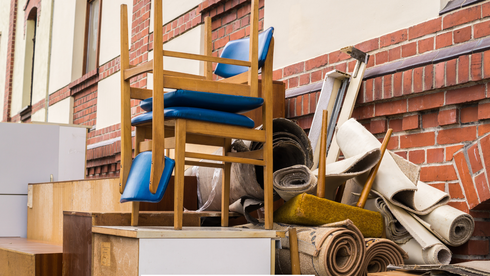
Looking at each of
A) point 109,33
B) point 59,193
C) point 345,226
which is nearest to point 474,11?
point 345,226

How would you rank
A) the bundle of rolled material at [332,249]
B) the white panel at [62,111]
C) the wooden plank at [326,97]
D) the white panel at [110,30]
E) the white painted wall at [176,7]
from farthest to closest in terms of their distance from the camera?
the white panel at [62,111]
the white panel at [110,30]
the white painted wall at [176,7]
the wooden plank at [326,97]
the bundle of rolled material at [332,249]

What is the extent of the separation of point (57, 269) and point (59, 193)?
1.18 m

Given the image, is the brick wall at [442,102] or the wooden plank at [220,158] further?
the brick wall at [442,102]

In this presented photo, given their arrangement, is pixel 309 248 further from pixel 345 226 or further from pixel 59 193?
pixel 59 193

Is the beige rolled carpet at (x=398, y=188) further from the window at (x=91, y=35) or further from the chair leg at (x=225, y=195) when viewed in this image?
the window at (x=91, y=35)

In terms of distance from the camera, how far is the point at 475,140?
249cm

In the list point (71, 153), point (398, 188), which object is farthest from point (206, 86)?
point (71, 153)

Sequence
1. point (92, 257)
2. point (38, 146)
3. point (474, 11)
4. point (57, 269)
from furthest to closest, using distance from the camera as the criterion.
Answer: point (38, 146) → point (57, 269) → point (474, 11) → point (92, 257)

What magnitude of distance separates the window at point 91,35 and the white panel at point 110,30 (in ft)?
1.10

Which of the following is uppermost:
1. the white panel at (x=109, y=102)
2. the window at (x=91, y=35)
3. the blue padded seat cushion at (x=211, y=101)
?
the window at (x=91, y=35)

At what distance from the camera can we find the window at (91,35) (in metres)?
6.99

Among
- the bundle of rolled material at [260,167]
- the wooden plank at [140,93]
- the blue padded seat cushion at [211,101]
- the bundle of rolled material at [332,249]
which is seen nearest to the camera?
the bundle of rolled material at [332,249]

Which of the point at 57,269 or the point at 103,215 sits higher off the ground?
the point at 103,215

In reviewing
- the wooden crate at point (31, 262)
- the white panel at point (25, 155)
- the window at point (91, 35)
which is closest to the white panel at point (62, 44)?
the window at point (91, 35)
